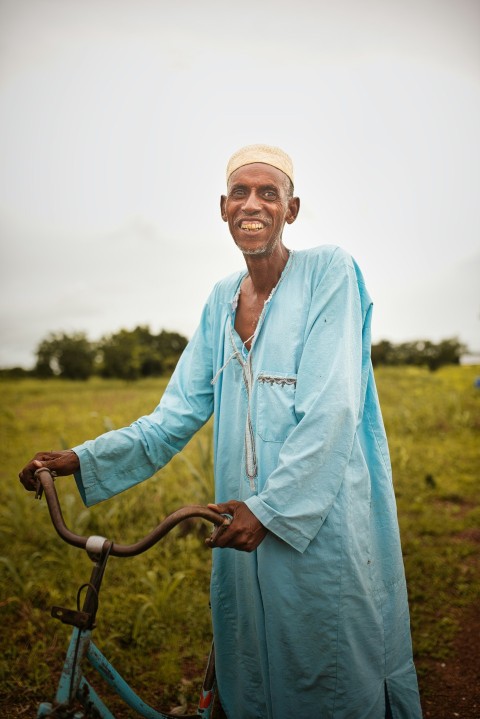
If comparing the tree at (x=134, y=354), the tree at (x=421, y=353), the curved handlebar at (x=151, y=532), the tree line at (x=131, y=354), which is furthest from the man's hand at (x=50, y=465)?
the tree at (x=421, y=353)

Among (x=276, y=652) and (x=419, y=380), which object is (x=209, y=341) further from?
(x=419, y=380)

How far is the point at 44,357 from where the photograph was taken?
49.8ft

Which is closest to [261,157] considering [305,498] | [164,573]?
[305,498]

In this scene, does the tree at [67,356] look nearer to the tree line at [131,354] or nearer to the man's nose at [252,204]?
the tree line at [131,354]

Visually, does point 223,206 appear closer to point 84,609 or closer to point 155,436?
point 155,436

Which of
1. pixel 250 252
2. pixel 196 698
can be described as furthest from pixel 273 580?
pixel 196 698

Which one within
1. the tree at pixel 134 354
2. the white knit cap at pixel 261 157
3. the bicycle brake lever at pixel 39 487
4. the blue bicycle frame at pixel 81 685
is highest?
the white knit cap at pixel 261 157

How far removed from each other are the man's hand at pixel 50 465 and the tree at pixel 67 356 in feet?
44.4

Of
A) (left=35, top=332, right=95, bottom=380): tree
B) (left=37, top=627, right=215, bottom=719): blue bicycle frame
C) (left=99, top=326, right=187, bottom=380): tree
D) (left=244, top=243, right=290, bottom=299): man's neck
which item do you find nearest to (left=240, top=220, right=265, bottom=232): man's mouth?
(left=244, top=243, right=290, bottom=299): man's neck

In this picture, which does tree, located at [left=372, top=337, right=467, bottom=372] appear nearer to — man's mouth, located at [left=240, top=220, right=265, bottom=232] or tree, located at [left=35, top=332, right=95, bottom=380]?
tree, located at [left=35, top=332, right=95, bottom=380]

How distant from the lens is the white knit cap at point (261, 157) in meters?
2.10

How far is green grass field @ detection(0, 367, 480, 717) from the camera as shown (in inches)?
121

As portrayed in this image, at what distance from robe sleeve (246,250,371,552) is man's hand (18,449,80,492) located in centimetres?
71

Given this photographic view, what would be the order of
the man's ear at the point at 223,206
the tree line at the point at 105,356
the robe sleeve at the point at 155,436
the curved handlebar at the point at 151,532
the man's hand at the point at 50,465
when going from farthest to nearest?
1. the tree line at the point at 105,356
2. the man's ear at the point at 223,206
3. the robe sleeve at the point at 155,436
4. the man's hand at the point at 50,465
5. the curved handlebar at the point at 151,532
